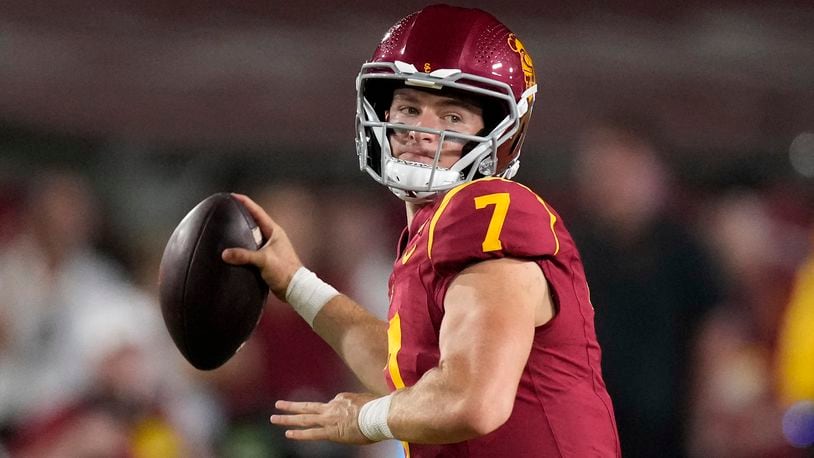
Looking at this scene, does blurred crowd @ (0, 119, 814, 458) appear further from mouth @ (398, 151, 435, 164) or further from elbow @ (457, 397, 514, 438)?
elbow @ (457, 397, 514, 438)

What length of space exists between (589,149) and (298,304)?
270 cm

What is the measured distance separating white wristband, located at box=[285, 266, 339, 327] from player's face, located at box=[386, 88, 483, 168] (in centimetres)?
41

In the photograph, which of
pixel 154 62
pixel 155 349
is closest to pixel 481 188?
pixel 155 349

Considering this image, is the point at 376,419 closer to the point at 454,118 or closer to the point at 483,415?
the point at 483,415

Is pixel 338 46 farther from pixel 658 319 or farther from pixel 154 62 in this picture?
pixel 658 319

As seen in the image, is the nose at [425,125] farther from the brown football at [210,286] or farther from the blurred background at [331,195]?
the blurred background at [331,195]

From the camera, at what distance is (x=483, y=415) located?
1519mm

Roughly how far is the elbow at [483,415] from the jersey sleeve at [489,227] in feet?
0.68

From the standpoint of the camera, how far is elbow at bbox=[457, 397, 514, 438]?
1519 mm

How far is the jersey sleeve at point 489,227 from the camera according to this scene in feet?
5.29

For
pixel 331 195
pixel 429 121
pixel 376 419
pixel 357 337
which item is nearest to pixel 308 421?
pixel 376 419

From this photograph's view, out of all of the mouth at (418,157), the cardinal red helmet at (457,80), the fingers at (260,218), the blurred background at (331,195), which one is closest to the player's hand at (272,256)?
the fingers at (260,218)

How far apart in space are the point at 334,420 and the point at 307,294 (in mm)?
533

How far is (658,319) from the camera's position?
3393 millimetres
